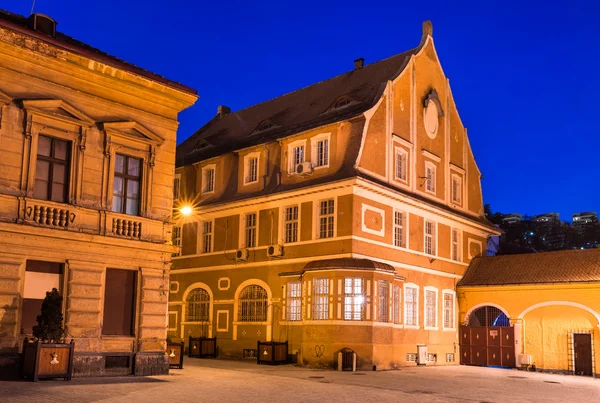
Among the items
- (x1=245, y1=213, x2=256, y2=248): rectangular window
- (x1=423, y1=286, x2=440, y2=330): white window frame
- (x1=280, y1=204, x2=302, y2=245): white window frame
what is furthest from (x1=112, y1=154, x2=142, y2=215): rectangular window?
(x1=423, y1=286, x2=440, y2=330): white window frame

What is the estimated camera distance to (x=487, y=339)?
37125 millimetres

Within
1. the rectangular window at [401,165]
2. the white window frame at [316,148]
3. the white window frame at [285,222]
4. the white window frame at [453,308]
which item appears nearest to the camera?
the white window frame at [316,148]

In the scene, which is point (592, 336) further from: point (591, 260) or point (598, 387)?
point (598, 387)

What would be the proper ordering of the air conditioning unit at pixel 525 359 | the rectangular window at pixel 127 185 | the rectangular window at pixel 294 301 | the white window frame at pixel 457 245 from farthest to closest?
the white window frame at pixel 457 245
the air conditioning unit at pixel 525 359
the rectangular window at pixel 294 301
the rectangular window at pixel 127 185

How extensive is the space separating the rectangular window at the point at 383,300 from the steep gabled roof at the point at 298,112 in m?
8.18

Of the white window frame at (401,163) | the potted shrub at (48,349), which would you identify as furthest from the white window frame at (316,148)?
the potted shrub at (48,349)

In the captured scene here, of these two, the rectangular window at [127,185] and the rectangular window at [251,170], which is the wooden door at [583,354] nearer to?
the rectangular window at [251,170]

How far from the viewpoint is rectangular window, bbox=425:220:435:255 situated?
37.0 metres

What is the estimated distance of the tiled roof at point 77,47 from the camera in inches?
795

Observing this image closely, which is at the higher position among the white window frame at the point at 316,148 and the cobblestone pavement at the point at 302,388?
the white window frame at the point at 316,148

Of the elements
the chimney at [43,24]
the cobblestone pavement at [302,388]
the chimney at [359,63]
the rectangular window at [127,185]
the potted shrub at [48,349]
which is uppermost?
the chimney at [359,63]

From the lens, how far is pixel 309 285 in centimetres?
3188

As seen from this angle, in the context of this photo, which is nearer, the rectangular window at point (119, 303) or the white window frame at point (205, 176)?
the rectangular window at point (119, 303)

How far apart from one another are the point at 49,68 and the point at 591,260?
27.2m
